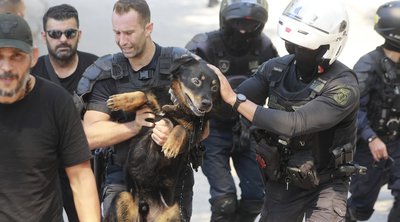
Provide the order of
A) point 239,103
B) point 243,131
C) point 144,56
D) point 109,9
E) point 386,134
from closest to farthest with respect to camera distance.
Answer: point 239,103 < point 144,56 < point 243,131 < point 386,134 < point 109,9

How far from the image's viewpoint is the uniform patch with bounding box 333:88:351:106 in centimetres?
435

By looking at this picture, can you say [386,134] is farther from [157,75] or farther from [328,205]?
[157,75]

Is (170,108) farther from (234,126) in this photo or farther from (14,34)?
(234,126)

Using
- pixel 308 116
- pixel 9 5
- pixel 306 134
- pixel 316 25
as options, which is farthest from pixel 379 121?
pixel 9 5

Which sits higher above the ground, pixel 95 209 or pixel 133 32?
pixel 133 32

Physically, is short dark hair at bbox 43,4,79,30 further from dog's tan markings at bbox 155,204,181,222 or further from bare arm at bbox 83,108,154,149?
dog's tan markings at bbox 155,204,181,222

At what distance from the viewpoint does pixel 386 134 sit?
661 centimetres

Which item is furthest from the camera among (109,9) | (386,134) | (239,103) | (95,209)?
(109,9)

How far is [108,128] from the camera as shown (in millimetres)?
4508

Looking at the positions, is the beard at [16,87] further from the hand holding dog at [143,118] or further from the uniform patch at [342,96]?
the uniform patch at [342,96]

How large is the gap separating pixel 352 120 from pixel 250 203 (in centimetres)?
182

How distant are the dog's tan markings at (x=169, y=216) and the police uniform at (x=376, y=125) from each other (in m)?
2.44

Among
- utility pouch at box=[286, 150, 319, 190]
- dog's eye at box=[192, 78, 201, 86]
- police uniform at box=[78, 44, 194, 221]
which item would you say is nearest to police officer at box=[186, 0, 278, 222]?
police uniform at box=[78, 44, 194, 221]

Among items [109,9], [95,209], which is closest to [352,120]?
[95,209]
